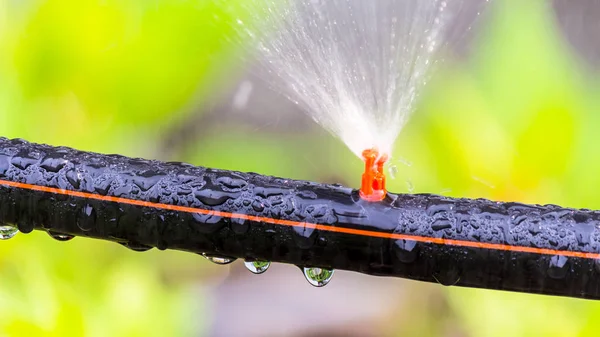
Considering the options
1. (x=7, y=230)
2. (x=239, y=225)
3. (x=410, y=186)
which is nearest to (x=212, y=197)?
(x=239, y=225)

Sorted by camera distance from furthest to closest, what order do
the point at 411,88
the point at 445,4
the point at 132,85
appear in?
the point at 132,85
the point at 445,4
the point at 411,88

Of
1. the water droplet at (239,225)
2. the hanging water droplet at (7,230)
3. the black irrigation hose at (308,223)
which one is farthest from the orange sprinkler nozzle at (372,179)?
the hanging water droplet at (7,230)

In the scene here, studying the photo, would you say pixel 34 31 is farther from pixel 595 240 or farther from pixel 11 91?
pixel 595 240

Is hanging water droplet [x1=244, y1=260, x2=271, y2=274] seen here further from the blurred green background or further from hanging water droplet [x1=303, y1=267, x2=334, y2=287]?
the blurred green background

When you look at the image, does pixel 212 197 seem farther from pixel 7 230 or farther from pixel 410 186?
pixel 410 186

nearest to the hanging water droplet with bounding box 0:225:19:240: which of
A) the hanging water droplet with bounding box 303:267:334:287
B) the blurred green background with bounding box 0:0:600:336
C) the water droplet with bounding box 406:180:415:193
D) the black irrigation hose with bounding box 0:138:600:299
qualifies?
the black irrigation hose with bounding box 0:138:600:299

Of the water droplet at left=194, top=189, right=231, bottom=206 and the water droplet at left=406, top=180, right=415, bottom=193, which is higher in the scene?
the water droplet at left=406, top=180, right=415, bottom=193

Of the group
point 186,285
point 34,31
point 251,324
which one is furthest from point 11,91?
point 251,324

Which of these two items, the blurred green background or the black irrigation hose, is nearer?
the black irrigation hose
